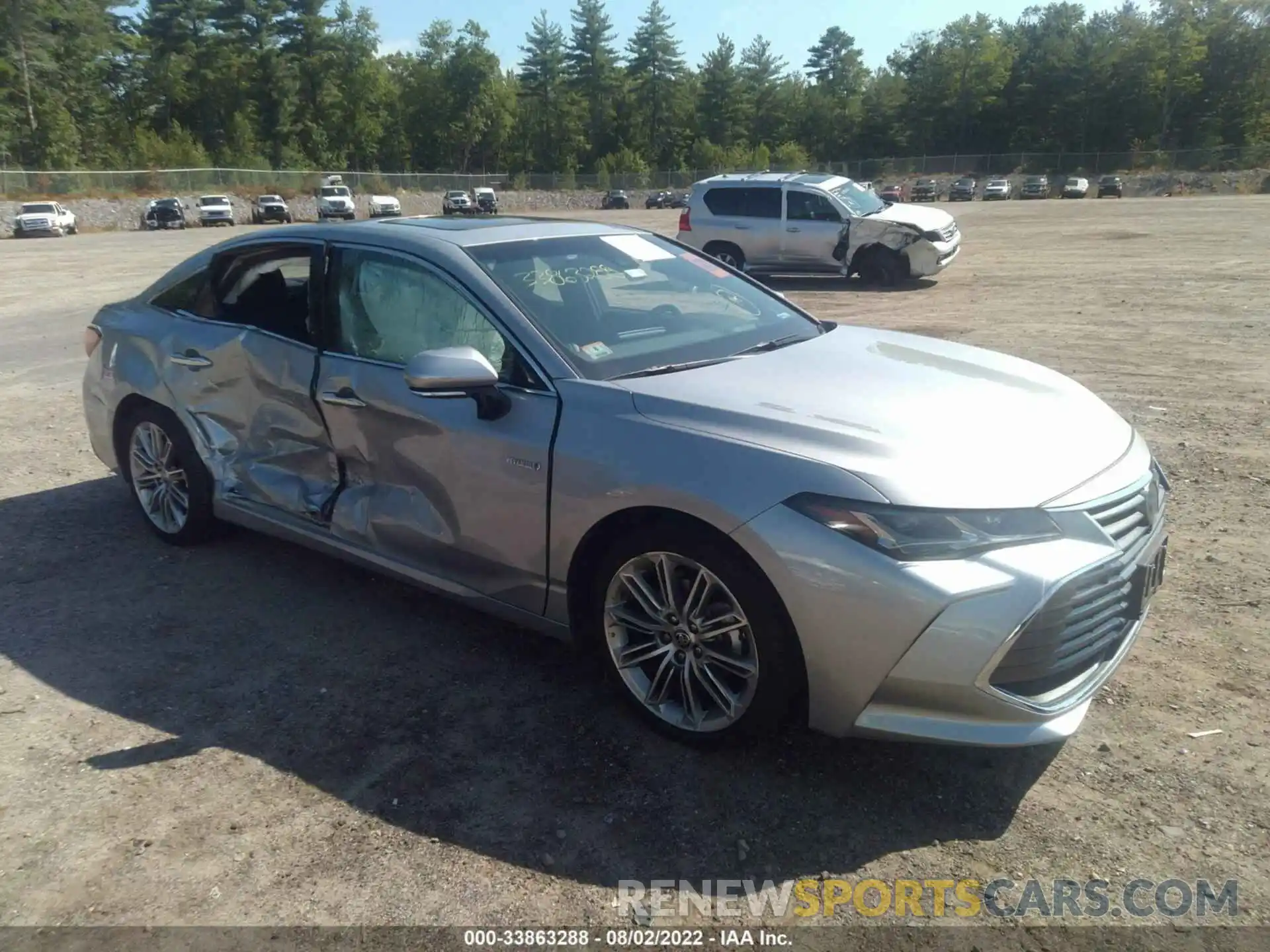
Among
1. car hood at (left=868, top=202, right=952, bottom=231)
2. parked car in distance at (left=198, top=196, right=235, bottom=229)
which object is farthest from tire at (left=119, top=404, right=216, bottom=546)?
parked car in distance at (left=198, top=196, right=235, bottom=229)

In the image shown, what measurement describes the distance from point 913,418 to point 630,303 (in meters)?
1.43

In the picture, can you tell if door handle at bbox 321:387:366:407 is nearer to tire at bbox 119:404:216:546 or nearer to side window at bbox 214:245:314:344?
side window at bbox 214:245:314:344

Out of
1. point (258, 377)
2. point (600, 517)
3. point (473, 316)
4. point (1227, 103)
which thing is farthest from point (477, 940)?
point (1227, 103)

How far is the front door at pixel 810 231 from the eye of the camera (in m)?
16.9

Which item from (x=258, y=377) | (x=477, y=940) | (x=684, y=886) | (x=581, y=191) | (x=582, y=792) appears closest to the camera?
(x=477, y=940)

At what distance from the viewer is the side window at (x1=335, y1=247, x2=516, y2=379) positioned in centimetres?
386

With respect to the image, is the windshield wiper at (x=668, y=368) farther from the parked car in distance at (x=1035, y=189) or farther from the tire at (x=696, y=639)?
the parked car in distance at (x=1035, y=189)

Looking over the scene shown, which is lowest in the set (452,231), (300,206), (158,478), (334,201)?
(158,478)

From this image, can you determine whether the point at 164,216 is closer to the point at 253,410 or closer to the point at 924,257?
the point at 924,257

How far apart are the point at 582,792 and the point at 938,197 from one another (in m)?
67.8

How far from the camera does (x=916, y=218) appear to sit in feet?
54.7

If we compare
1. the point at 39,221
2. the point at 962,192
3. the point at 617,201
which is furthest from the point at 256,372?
the point at 617,201

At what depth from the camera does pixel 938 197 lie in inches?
2562

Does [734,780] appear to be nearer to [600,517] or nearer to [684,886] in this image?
[684,886]
